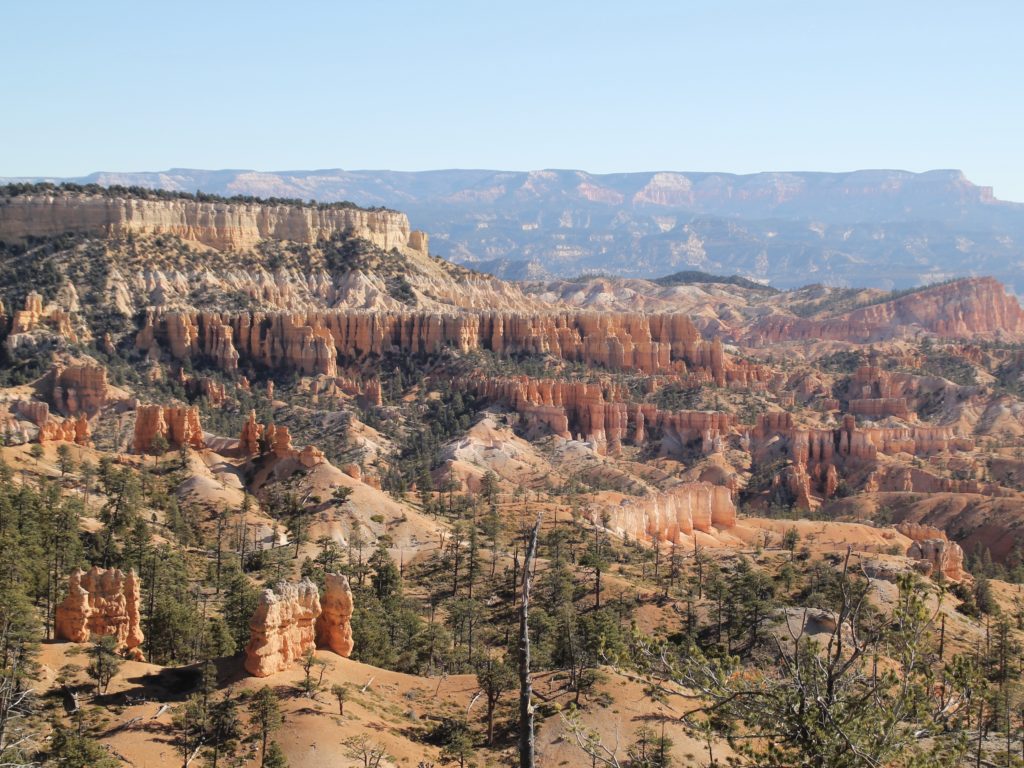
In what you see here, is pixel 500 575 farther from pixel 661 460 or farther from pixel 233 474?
pixel 661 460

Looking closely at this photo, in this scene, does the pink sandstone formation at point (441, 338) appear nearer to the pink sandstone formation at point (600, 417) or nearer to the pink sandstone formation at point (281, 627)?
the pink sandstone formation at point (600, 417)

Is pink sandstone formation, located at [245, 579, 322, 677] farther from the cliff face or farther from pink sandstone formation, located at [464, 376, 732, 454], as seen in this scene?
the cliff face

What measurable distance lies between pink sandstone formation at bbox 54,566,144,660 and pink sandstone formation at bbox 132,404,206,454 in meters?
34.3

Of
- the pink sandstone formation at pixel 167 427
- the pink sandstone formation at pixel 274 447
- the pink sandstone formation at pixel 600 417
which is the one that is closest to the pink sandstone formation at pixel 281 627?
the pink sandstone formation at pixel 274 447

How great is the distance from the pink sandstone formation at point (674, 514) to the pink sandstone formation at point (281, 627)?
40127 mm

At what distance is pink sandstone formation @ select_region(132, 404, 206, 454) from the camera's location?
78.1 m

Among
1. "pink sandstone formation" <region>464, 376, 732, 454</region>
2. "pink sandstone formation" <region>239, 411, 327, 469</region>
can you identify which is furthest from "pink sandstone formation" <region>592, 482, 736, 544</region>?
"pink sandstone formation" <region>464, 376, 732, 454</region>

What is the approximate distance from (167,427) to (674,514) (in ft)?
123

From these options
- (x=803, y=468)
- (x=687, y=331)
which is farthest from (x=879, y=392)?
(x=803, y=468)

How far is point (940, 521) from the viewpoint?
99.0 metres

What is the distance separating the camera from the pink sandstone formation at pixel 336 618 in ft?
150

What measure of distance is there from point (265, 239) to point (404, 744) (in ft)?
423

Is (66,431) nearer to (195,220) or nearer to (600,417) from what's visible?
(600,417)

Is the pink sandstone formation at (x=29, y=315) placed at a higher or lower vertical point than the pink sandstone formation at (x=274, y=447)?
higher
